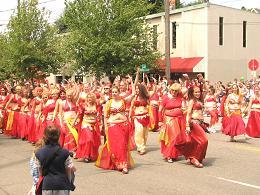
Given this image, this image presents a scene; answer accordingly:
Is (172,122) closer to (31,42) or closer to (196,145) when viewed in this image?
(196,145)

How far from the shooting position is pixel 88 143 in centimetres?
1049

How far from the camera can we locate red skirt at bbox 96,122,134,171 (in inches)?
370

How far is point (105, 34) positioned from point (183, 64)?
21.1 ft

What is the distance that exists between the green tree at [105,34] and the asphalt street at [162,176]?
19.4m

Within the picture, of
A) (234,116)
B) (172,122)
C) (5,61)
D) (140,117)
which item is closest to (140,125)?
(140,117)

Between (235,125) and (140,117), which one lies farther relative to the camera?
(235,125)

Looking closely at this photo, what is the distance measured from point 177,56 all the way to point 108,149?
27381mm

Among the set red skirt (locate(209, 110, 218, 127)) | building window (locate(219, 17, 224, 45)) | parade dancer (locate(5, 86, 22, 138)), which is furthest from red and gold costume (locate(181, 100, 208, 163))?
building window (locate(219, 17, 224, 45))

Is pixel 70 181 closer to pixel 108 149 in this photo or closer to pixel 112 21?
pixel 108 149

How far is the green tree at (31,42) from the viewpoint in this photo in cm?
3228

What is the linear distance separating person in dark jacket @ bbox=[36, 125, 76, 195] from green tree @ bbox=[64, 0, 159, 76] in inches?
1012

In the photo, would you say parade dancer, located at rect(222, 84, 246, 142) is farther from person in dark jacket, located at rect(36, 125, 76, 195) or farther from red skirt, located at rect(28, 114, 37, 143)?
person in dark jacket, located at rect(36, 125, 76, 195)

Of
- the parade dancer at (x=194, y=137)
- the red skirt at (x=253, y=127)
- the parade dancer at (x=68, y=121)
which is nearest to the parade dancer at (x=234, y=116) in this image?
the red skirt at (x=253, y=127)

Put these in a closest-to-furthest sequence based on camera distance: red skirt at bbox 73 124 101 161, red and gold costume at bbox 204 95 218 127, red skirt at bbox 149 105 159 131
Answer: red skirt at bbox 73 124 101 161 → red skirt at bbox 149 105 159 131 → red and gold costume at bbox 204 95 218 127
